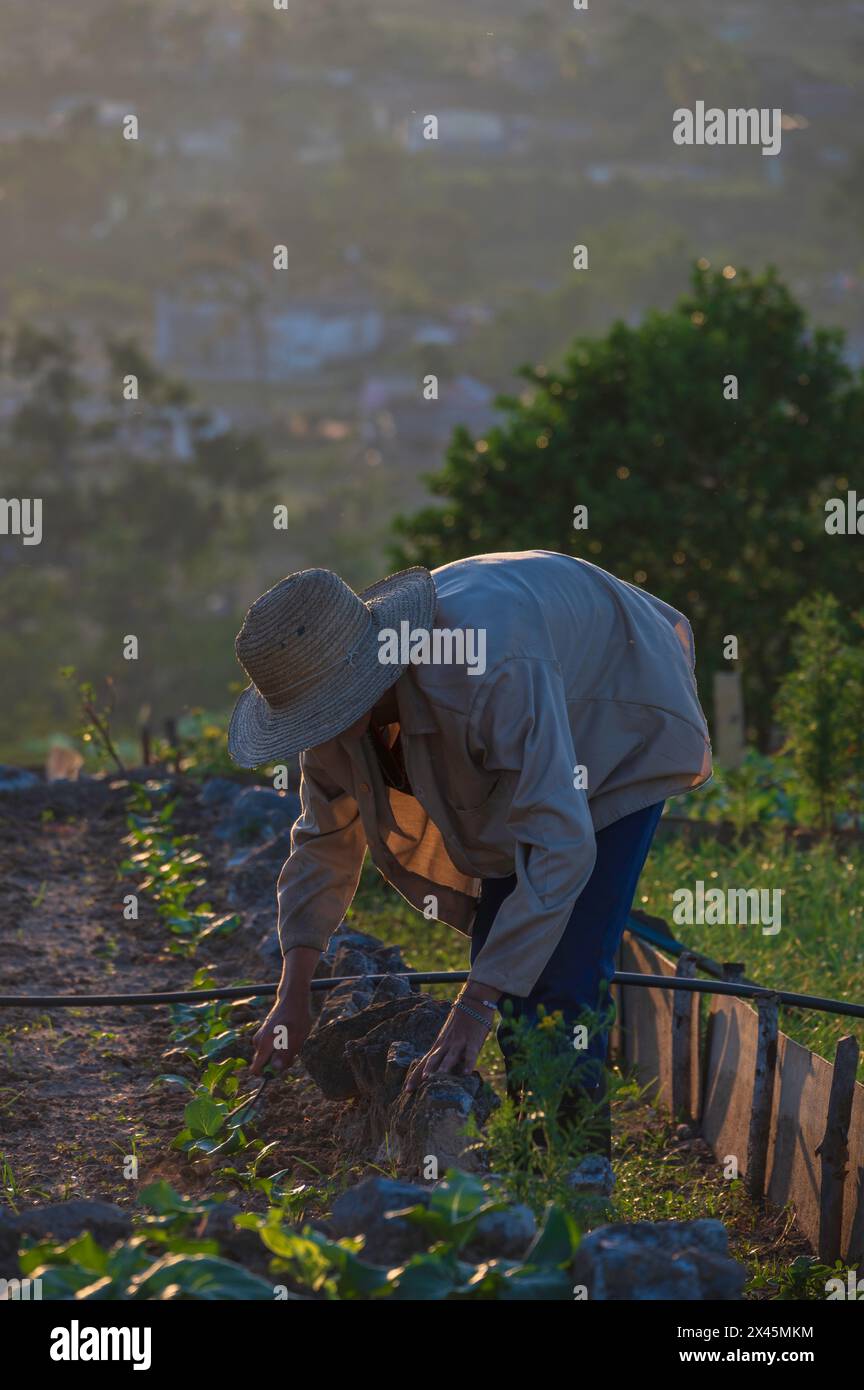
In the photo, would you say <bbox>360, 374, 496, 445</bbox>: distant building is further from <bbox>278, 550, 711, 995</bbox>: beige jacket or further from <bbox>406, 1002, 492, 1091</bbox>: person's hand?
<bbox>406, 1002, 492, 1091</bbox>: person's hand

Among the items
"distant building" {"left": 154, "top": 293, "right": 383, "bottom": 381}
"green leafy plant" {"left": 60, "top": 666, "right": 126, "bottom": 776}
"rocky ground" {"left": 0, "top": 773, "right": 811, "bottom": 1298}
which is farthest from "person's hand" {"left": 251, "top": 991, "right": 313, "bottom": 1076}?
"distant building" {"left": 154, "top": 293, "right": 383, "bottom": 381}

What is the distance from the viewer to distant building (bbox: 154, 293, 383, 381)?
68.2 meters

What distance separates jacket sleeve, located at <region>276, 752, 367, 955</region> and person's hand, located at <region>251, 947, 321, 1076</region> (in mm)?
39

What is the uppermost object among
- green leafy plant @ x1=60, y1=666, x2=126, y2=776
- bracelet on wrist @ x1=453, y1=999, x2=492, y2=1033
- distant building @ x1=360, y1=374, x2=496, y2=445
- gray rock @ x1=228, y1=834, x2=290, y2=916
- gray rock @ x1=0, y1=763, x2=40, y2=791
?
distant building @ x1=360, y1=374, x2=496, y2=445

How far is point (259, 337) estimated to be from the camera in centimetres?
6794

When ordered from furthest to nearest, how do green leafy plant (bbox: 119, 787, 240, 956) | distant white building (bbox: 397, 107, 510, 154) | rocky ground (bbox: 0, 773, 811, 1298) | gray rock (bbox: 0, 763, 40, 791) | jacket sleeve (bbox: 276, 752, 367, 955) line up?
distant white building (bbox: 397, 107, 510, 154), gray rock (bbox: 0, 763, 40, 791), green leafy plant (bbox: 119, 787, 240, 956), jacket sleeve (bbox: 276, 752, 367, 955), rocky ground (bbox: 0, 773, 811, 1298)

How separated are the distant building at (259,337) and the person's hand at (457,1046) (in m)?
62.9

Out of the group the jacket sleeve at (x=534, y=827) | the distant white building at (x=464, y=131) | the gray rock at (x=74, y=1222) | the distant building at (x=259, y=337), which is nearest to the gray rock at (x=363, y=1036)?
the jacket sleeve at (x=534, y=827)

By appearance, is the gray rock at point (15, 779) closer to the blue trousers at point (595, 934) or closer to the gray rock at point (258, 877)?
the gray rock at point (258, 877)

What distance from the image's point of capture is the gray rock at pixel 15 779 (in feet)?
24.0

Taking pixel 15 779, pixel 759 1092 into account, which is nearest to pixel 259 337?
pixel 15 779

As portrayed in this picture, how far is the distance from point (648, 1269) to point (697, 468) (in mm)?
9067

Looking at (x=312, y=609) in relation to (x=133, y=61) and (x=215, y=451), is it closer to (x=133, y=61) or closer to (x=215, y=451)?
(x=215, y=451)
